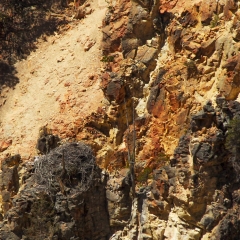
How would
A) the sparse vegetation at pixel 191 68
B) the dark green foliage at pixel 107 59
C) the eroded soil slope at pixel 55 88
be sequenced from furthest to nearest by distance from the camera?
1. the dark green foliage at pixel 107 59
2. the eroded soil slope at pixel 55 88
3. the sparse vegetation at pixel 191 68

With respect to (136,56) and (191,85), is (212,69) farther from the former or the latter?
(136,56)

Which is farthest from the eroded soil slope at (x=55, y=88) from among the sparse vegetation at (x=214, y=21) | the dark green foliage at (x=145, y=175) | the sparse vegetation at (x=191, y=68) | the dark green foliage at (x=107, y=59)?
the sparse vegetation at (x=214, y=21)

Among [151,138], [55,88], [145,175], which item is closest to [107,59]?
[55,88]

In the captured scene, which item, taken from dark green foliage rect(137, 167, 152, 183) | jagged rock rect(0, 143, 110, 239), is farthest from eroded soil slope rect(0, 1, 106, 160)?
dark green foliage rect(137, 167, 152, 183)

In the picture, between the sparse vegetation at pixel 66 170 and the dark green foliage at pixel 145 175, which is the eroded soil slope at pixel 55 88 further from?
the dark green foliage at pixel 145 175

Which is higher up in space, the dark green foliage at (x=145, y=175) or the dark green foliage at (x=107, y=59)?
the dark green foliage at (x=107, y=59)

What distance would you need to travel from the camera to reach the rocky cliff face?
27469 millimetres

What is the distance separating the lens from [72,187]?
3016 cm

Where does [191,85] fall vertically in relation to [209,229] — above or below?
above

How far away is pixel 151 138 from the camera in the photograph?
30.2 m

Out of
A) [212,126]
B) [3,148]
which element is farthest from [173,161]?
[3,148]

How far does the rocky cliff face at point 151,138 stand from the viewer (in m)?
27.5

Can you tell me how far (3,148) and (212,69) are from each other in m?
8.96

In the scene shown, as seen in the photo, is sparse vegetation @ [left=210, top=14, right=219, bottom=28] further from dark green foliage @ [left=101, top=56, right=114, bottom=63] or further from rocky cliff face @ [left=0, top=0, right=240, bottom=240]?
dark green foliage @ [left=101, top=56, right=114, bottom=63]
